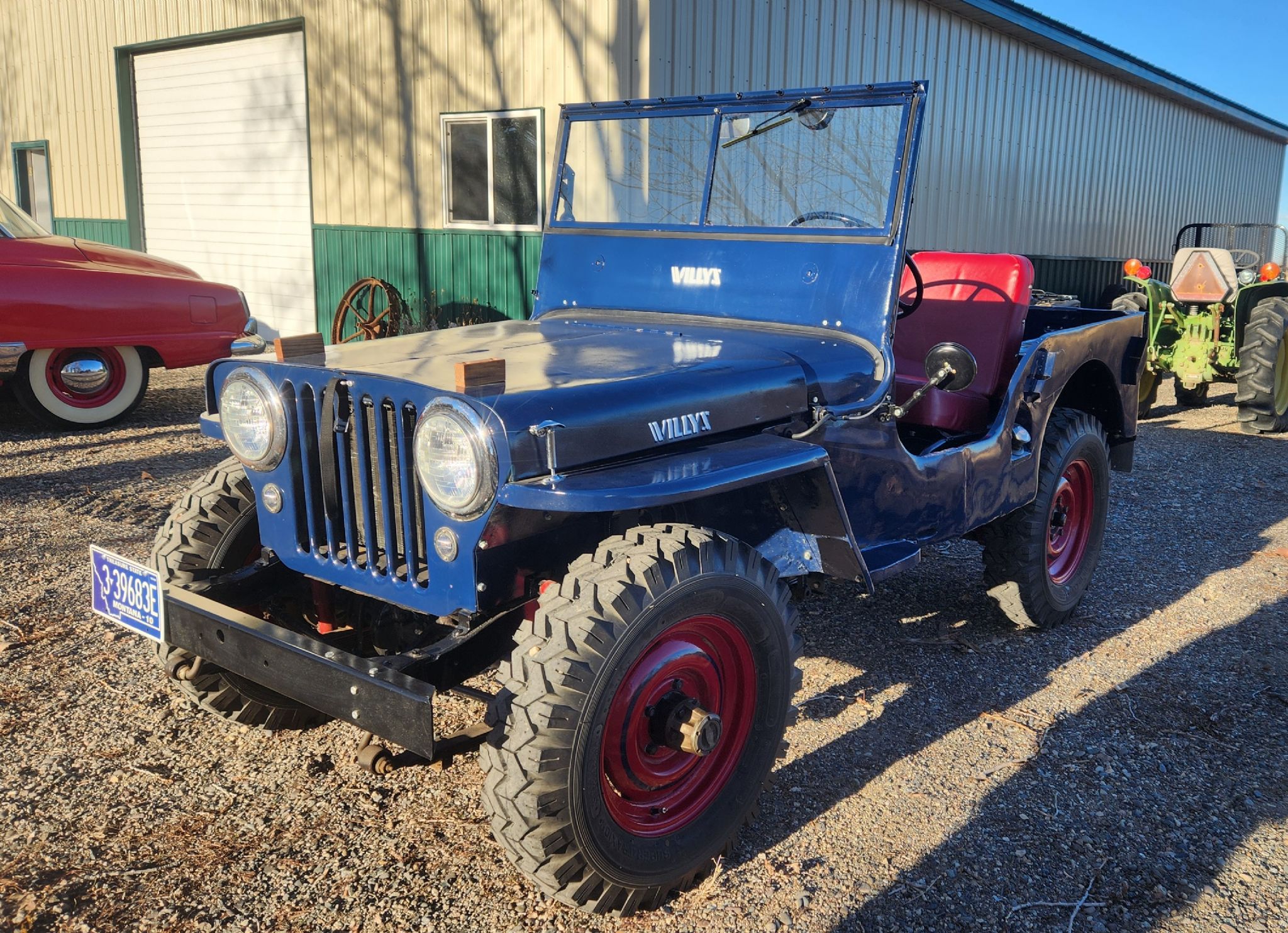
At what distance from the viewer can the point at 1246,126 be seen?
63.5 feet

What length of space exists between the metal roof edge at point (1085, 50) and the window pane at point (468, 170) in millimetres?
5065

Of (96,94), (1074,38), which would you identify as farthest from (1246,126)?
(96,94)

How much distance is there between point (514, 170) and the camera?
927 cm

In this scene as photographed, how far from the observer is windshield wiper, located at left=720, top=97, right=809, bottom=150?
3.33 metres

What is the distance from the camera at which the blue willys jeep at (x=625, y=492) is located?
2193 millimetres

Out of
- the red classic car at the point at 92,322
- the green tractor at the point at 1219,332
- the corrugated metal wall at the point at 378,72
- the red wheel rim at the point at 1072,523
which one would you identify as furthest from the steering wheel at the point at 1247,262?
A: the red classic car at the point at 92,322

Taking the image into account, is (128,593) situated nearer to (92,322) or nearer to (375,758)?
(375,758)

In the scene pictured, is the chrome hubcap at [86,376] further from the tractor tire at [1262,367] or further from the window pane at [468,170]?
the tractor tire at [1262,367]

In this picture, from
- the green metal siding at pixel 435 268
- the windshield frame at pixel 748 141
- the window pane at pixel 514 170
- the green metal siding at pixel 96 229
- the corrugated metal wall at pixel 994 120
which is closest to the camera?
the windshield frame at pixel 748 141

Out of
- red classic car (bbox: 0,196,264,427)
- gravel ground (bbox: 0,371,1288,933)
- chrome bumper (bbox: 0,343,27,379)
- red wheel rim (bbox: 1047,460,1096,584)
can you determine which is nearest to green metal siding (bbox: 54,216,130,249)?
red classic car (bbox: 0,196,264,427)

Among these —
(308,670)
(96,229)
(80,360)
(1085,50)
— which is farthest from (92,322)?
(1085,50)

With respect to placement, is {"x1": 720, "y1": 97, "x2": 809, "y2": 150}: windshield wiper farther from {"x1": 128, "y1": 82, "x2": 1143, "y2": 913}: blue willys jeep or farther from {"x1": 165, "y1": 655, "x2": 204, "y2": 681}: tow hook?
{"x1": 165, "y1": 655, "x2": 204, "y2": 681}: tow hook

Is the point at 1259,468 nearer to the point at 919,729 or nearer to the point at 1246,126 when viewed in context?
the point at 919,729

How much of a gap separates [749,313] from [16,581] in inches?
127
